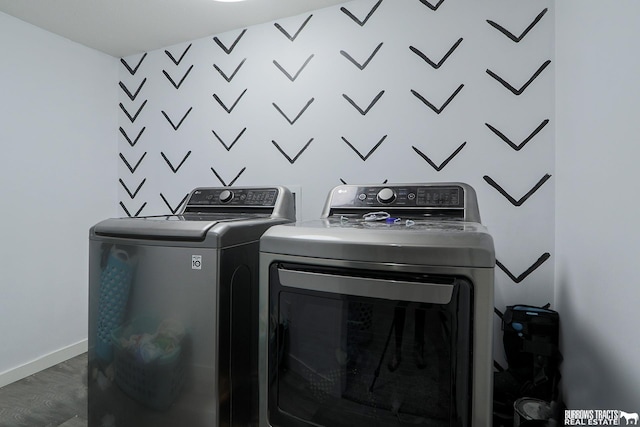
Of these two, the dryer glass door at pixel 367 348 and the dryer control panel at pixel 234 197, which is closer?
the dryer glass door at pixel 367 348

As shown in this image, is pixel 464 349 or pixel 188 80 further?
pixel 188 80

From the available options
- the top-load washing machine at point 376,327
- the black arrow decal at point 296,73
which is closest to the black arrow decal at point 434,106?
the black arrow decal at point 296,73

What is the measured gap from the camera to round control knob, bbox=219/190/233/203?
1.73 meters

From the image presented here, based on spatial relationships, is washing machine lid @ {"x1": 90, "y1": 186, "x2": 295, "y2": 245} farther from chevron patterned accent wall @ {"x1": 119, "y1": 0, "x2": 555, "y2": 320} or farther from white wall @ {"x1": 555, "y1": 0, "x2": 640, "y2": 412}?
white wall @ {"x1": 555, "y1": 0, "x2": 640, "y2": 412}

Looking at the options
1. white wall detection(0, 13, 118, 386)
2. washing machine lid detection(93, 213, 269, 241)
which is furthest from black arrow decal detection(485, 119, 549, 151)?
white wall detection(0, 13, 118, 386)

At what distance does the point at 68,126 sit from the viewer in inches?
94.0

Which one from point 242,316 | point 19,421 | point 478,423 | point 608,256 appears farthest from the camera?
point 19,421

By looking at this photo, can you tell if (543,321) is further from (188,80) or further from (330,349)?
(188,80)

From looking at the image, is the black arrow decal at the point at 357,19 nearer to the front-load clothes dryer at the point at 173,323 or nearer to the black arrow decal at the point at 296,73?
the black arrow decal at the point at 296,73

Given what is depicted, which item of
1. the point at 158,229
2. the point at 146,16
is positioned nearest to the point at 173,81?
the point at 146,16

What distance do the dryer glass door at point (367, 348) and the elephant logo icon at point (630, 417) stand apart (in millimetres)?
373

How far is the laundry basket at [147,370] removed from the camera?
116 centimetres

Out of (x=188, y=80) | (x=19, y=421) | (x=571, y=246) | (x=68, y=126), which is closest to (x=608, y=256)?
(x=571, y=246)

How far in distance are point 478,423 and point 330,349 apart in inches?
15.4
